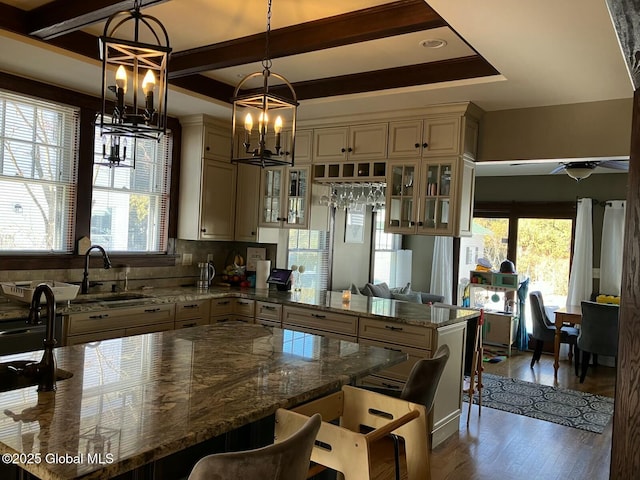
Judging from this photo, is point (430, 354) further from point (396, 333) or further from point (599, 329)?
point (599, 329)

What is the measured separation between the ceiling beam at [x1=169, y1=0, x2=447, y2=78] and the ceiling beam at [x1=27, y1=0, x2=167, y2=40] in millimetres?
850

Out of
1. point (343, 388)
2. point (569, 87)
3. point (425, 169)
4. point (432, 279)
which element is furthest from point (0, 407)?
point (432, 279)

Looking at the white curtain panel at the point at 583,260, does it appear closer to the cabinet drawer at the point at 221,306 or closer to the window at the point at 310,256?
the window at the point at 310,256

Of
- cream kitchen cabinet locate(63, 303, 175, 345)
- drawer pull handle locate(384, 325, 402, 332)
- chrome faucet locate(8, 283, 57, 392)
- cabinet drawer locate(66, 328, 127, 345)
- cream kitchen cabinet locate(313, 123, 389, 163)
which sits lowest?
cabinet drawer locate(66, 328, 127, 345)

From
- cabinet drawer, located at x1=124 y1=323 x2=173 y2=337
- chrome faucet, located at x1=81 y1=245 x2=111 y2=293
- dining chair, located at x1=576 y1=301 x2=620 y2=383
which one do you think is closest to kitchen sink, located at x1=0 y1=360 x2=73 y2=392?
cabinet drawer, located at x1=124 y1=323 x2=173 y2=337

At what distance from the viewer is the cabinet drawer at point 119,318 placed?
360 cm

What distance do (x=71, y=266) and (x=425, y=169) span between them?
299cm

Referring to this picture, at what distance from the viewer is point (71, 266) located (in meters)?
4.25

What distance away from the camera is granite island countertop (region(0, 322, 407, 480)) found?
1.38 m

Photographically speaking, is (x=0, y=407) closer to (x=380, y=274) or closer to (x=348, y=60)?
(x=348, y=60)

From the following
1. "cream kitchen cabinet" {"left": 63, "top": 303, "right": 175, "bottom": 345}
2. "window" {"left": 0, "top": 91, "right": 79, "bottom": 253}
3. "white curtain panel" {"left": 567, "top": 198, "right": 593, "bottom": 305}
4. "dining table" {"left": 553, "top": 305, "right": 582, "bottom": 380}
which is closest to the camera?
"cream kitchen cabinet" {"left": 63, "top": 303, "right": 175, "bottom": 345}

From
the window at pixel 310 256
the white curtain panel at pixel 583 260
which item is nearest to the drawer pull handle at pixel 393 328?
the window at pixel 310 256

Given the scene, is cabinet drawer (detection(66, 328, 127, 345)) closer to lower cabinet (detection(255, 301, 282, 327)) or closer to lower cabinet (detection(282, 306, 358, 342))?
lower cabinet (detection(255, 301, 282, 327))

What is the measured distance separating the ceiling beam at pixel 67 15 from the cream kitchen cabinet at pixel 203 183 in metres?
1.88
